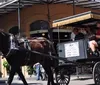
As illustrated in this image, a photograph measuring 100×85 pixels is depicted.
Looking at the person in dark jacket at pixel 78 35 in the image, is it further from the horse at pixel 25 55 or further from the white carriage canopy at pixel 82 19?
the horse at pixel 25 55

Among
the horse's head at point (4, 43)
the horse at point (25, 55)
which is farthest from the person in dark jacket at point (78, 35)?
the horse's head at point (4, 43)

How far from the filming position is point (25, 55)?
1186 centimetres

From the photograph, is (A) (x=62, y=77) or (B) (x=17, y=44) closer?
(B) (x=17, y=44)

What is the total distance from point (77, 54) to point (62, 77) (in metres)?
1.13

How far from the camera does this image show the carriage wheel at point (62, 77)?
13.5 m

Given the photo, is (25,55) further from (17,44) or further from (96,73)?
(96,73)

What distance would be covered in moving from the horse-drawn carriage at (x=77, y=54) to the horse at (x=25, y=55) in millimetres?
704

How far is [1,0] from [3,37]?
44.4 ft

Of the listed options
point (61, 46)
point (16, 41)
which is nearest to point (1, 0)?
point (61, 46)

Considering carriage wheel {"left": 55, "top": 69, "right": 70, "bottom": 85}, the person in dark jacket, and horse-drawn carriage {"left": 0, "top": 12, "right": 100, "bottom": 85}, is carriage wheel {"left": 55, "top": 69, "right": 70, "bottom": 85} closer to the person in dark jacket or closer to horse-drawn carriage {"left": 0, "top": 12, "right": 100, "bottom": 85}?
horse-drawn carriage {"left": 0, "top": 12, "right": 100, "bottom": 85}

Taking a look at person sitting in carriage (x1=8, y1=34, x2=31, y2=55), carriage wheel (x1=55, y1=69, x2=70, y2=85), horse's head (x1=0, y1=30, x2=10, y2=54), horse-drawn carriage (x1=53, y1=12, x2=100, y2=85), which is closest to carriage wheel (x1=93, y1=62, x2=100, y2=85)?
horse-drawn carriage (x1=53, y1=12, x2=100, y2=85)

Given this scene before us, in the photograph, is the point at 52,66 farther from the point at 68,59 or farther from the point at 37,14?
the point at 37,14

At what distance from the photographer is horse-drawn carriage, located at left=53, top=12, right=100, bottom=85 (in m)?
12.3

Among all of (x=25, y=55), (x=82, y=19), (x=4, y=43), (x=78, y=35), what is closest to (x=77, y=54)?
(x=78, y=35)
